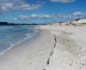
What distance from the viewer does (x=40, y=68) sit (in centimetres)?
862

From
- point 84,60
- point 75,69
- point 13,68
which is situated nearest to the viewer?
point 75,69

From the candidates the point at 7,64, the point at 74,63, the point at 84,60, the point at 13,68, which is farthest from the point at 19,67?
the point at 84,60

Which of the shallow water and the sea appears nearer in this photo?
the sea

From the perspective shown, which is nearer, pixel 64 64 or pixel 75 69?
pixel 75 69

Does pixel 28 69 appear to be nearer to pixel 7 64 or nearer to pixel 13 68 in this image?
pixel 13 68

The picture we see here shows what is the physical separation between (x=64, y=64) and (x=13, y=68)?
6.91 feet

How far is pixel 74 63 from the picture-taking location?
Result: 30.5ft

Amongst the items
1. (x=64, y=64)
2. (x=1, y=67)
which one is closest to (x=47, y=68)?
(x=64, y=64)

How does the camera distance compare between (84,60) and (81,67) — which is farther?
(84,60)

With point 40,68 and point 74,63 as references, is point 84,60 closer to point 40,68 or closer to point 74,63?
point 74,63

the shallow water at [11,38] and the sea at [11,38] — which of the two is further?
the shallow water at [11,38]

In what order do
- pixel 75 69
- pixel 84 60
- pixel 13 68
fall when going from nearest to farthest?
pixel 75 69, pixel 13 68, pixel 84 60

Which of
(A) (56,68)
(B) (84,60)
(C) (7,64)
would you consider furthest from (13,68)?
(B) (84,60)

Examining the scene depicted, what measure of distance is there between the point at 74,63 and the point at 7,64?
302 centimetres
